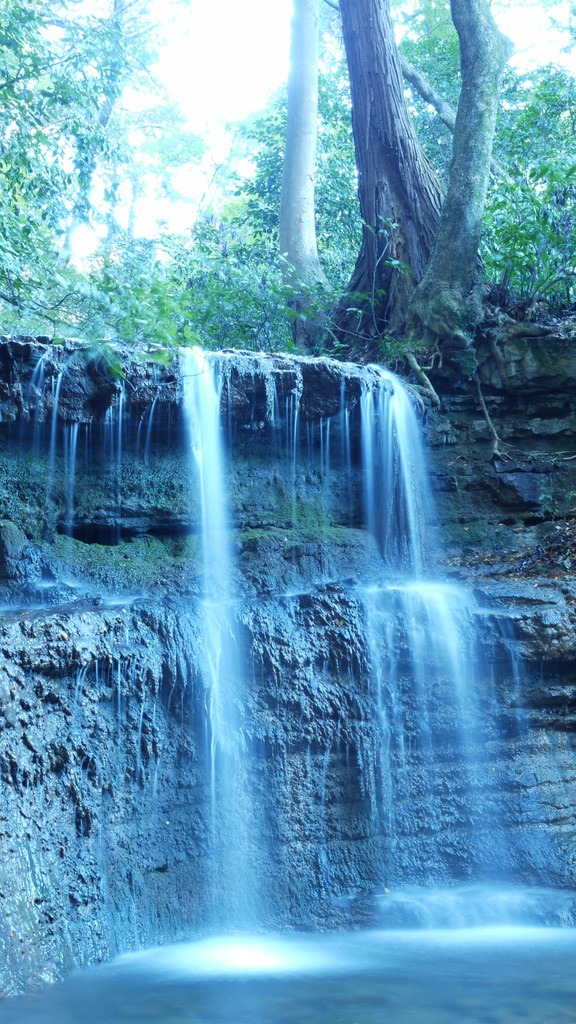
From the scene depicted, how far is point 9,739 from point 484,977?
278 cm

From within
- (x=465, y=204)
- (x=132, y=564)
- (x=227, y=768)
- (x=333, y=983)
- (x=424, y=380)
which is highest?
(x=465, y=204)

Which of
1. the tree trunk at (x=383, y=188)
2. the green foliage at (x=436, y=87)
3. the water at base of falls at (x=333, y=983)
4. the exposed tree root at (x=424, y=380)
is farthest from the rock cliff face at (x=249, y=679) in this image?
the green foliage at (x=436, y=87)

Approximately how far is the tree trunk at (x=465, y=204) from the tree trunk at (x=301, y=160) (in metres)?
2.37

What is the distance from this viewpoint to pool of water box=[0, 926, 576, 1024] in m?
3.88

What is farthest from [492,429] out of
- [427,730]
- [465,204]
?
[427,730]

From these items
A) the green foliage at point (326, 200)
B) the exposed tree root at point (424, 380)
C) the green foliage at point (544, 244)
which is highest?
the green foliage at point (326, 200)

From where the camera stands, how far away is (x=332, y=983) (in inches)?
170

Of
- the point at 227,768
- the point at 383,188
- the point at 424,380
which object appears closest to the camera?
the point at 227,768

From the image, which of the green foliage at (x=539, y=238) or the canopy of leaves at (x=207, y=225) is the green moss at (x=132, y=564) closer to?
the canopy of leaves at (x=207, y=225)

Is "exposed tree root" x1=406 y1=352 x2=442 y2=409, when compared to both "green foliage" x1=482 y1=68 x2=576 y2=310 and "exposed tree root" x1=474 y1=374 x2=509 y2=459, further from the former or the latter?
"green foliage" x1=482 y1=68 x2=576 y2=310

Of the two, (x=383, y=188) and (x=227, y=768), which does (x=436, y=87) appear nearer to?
(x=383, y=188)

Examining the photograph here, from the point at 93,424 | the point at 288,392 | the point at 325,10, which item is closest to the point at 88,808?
the point at 93,424

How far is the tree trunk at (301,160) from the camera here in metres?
12.8

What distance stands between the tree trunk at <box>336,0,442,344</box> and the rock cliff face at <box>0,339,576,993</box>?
2674mm
